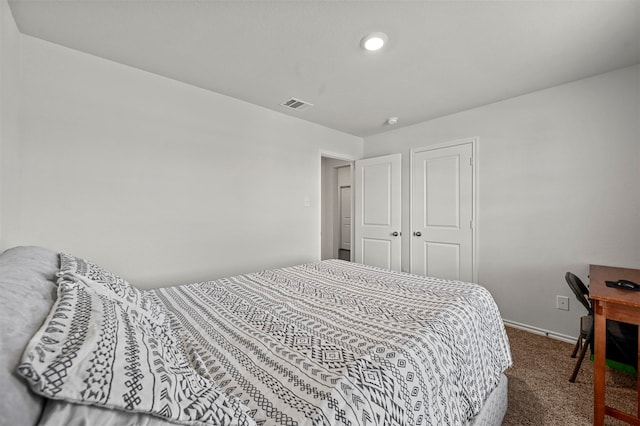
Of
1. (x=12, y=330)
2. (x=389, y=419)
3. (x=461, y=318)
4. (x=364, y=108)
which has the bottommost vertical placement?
(x=389, y=419)

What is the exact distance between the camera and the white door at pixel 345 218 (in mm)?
5938

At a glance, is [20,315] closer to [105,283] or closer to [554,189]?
[105,283]

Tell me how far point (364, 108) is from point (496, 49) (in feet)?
4.57

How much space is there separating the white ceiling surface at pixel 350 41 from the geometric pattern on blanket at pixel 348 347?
1.77 metres

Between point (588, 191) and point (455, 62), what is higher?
point (455, 62)

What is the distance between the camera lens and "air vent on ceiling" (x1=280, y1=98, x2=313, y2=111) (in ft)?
9.54

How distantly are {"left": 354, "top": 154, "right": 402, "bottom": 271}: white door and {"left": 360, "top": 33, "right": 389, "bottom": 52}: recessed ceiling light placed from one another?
1993mm

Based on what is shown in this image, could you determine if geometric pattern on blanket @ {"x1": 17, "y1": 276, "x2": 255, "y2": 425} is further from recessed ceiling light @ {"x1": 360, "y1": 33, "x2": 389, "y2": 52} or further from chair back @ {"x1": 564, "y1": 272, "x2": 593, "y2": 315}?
chair back @ {"x1": 564, "y1": 272, "x2": 593, "y2": 315}

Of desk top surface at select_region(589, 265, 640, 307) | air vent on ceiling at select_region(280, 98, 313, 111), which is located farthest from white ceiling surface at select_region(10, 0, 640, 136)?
desk top surface at select_region(589, 265, 640, 307)

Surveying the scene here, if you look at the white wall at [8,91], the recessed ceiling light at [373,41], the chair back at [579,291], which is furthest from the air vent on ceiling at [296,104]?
the chair back at [579,291]

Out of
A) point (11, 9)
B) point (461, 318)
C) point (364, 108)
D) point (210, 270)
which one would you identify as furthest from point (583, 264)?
point (11, 9)

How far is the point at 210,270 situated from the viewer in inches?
104

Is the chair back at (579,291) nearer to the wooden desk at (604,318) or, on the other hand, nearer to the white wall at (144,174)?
the wooden desk at (604,318)

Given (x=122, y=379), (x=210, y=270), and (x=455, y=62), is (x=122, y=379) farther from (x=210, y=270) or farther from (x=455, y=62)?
(x=455, y=62)
